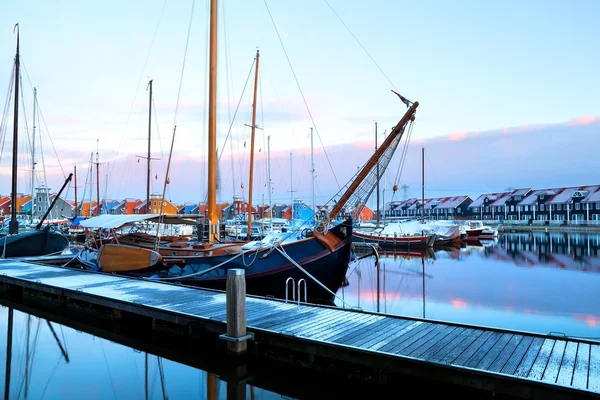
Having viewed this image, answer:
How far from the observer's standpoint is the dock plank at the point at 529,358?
6406mm

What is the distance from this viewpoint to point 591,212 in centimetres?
8794

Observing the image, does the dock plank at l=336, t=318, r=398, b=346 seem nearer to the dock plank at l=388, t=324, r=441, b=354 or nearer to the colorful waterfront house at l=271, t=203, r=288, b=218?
the dock plank at l=388, t=324, r=441, b=354

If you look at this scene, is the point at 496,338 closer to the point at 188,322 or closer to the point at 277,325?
the point at 277,325

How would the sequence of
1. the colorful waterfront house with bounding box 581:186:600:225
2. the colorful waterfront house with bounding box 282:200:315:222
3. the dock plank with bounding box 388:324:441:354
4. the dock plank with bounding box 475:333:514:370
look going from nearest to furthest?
the dock plank with bounding box 475:333:514:370 → the dock plank with bounding box 388:324:441:354 → the colorful waterfront house with bounding box 282:200:315:222 → the colorful waterfront house with bounding box 581:186:600:225

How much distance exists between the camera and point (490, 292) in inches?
788

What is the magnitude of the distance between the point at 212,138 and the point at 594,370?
1457cm

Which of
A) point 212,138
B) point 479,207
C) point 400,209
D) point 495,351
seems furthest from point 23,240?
point 400,209

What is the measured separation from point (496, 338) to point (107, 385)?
24.1 ft

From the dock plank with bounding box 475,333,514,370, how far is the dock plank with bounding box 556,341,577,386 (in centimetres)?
85

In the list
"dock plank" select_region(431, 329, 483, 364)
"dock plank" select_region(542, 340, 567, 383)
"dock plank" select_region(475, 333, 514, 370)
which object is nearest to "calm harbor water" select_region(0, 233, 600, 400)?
"dock plank" select_region(431, 329, 483, 364)

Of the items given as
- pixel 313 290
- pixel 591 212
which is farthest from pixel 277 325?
pixel 591 212

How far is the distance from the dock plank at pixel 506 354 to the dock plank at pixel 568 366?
716 mm

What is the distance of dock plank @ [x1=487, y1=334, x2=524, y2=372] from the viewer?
261 inches

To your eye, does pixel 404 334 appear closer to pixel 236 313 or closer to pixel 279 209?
pixel 236 313
